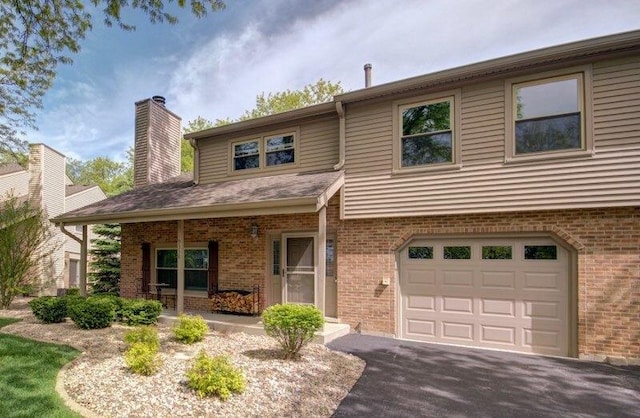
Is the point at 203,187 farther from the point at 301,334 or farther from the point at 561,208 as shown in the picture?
the point at 561,208

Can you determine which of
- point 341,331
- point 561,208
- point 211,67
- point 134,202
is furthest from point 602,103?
point 211,67

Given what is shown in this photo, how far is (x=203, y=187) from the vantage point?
10.7 meters

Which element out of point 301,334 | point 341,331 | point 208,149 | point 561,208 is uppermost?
point 208,149

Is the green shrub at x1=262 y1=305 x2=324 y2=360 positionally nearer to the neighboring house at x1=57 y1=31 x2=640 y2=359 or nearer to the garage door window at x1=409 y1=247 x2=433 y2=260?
the neighboring house at x1=57 y1=31 x2=640 y2=359

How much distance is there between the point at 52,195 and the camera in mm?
16625

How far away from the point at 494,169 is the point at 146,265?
9.88 metres

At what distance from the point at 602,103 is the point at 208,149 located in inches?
369

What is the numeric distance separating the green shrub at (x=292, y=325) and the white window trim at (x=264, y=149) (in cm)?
447

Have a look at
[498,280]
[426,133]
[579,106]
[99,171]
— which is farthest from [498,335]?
[99,171]

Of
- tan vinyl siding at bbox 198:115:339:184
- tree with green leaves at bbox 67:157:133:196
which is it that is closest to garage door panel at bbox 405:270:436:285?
tan vinyl siding at bbox 198:115:339:184

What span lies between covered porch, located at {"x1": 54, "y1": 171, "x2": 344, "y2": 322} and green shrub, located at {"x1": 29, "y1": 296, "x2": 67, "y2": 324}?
6.64 ft

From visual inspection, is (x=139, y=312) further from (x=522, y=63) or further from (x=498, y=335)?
(x=522, y=63)

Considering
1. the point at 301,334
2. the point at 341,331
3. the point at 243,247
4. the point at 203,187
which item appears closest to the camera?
the point at 301,334

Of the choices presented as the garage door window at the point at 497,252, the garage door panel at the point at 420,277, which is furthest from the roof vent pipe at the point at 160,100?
the garage door window at the point at 497,252
